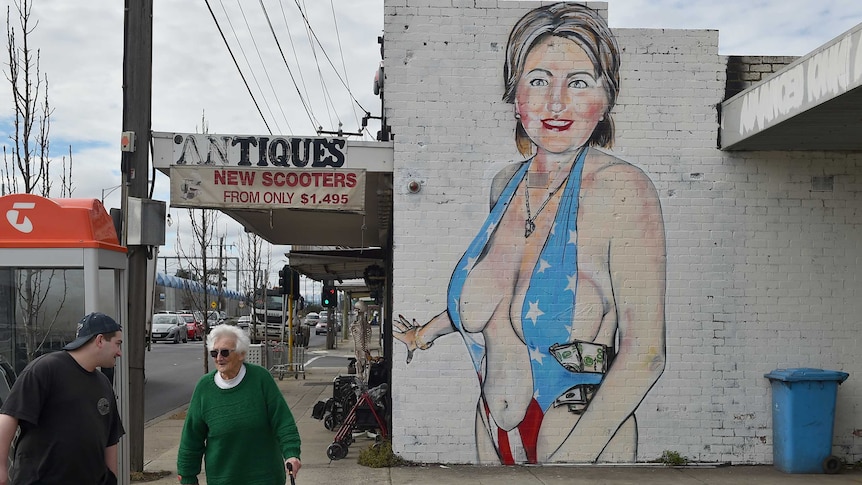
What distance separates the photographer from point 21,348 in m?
7.07

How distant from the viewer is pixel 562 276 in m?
9.46

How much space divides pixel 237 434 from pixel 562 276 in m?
5.26

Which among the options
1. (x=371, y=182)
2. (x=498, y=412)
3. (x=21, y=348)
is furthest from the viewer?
(x=371, y=182)

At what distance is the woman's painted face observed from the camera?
9.55m

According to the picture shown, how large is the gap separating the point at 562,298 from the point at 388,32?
3.47 m

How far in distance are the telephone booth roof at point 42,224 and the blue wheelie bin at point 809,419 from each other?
6.96 m

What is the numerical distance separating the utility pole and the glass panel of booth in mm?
1660

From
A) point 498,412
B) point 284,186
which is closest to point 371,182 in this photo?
point 284,186

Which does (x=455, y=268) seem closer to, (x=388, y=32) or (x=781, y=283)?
(x=388, y=32)

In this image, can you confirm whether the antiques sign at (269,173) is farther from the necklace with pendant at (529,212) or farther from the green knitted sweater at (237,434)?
the green knitted sweater at (237,434)

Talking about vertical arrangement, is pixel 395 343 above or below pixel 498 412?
above

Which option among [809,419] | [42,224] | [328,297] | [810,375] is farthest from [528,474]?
[328,297]

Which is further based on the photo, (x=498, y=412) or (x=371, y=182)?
(x=371, y=182)

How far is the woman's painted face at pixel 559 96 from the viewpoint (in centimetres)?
955
